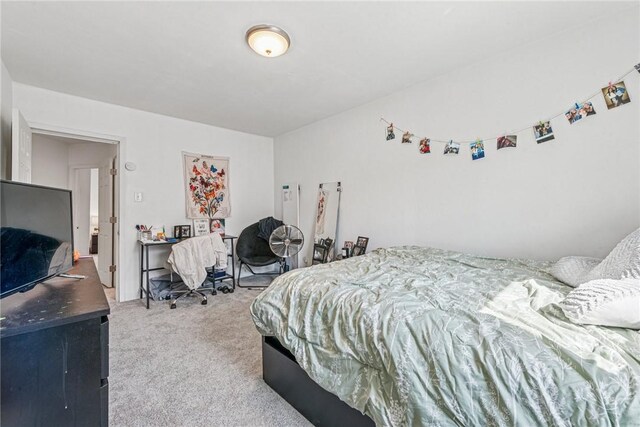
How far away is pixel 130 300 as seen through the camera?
348 centimetres

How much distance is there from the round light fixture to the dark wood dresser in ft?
6.23

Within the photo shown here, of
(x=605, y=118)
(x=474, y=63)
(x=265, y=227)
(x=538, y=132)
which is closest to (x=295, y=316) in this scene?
(x=538, y=132)

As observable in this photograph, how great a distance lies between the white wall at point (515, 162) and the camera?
6.20 feet

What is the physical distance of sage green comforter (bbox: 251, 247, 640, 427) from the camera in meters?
0.77

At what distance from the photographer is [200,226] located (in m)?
4.03

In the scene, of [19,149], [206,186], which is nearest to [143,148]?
[206,186]

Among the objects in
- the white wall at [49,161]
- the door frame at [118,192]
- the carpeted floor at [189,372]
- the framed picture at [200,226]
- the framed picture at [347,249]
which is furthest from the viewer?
the white wall at [49,161]

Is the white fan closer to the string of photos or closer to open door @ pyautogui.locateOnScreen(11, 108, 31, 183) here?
the string of photos

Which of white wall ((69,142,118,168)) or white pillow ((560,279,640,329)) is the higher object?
white wall ((69,142,118,168))

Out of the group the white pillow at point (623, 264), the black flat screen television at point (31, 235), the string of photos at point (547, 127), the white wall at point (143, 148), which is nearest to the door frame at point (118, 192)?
the white wall at point (143, 148)

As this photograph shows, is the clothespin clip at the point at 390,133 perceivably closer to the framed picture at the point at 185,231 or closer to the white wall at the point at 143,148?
the white wall at the point at 143,148

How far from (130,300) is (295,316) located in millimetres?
3006

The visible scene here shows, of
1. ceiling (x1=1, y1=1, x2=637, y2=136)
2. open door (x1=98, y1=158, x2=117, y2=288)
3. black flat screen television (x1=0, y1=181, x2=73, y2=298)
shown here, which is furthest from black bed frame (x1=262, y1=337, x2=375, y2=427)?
open door (x1=98, y1=158, x2=117, y2=288)

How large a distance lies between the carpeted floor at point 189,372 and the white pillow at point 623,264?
1629mm
